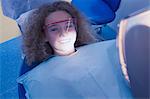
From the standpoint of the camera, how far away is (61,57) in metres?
1.14

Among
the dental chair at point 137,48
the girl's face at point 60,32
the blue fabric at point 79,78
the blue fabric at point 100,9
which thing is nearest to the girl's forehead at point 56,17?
the girl's face at point 60,32

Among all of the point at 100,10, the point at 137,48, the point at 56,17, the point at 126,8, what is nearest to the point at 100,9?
the point at 100,10

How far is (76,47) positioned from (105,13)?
0.51 metres

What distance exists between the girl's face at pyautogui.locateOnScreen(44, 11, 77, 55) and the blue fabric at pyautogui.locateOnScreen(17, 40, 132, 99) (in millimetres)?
45

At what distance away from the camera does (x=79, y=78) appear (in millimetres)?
1057

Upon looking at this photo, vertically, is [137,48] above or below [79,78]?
above

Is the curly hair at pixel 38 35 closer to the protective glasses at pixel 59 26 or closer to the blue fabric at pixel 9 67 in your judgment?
the protective glasses at pixel 59 26

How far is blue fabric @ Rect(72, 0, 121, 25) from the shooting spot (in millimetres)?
1603

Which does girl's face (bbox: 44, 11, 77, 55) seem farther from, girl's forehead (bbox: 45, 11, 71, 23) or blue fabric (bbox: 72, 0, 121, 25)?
blue fabric (bbox: 72, 0, 121, 25)

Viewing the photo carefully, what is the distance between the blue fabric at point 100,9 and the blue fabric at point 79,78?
507 millimetres

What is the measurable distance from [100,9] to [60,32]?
618 millimetres

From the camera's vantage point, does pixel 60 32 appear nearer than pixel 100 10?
Yes

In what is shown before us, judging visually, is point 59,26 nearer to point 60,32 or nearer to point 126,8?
point 60,32

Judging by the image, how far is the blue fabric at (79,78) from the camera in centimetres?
102
